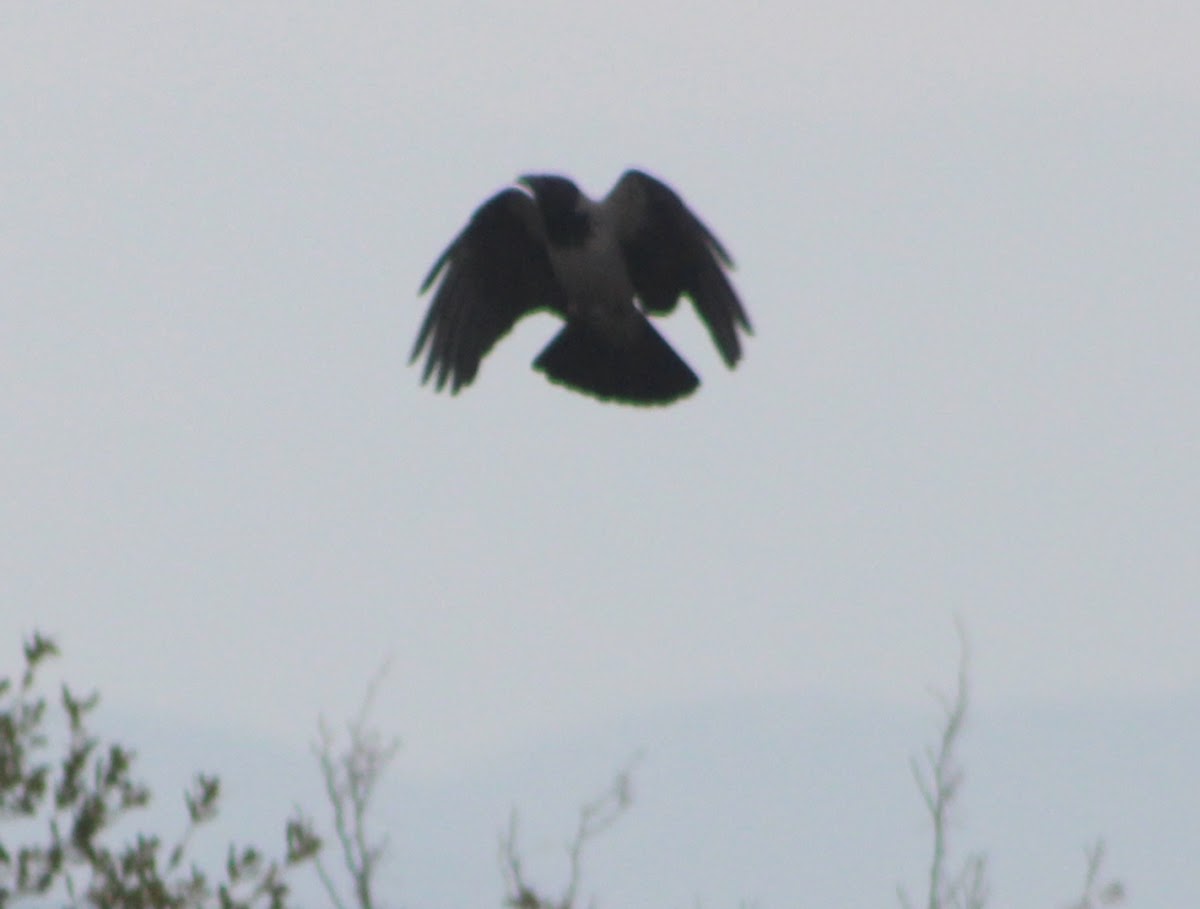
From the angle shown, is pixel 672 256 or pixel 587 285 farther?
pixel 672 256

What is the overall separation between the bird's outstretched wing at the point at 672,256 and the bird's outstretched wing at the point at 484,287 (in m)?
0.38

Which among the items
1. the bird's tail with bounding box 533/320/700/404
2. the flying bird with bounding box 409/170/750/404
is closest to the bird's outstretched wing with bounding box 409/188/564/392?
the flying bird with bounding box 409/170/750/404

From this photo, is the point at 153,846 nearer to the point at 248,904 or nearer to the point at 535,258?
the point at 248,904

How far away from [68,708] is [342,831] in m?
4.18

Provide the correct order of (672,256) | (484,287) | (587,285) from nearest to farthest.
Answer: (587,285)
(672,256)
(484,287)

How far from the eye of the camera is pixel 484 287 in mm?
7871

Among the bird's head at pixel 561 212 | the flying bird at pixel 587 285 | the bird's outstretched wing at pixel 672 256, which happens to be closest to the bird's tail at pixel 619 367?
the flying bird at pixel 587 285

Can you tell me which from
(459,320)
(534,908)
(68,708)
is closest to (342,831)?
(459,320)

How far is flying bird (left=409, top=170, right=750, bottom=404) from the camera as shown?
7.37 metres

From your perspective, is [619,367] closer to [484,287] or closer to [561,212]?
[561,212]

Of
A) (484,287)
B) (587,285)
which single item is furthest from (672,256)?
(484,287)

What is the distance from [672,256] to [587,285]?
1.24 feet

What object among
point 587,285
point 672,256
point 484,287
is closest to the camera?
point 587,285

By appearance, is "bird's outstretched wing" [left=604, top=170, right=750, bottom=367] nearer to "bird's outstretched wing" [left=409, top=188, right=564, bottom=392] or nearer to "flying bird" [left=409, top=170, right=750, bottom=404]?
"flying bird" [left=409, top=170, right=750, bottom=404]
